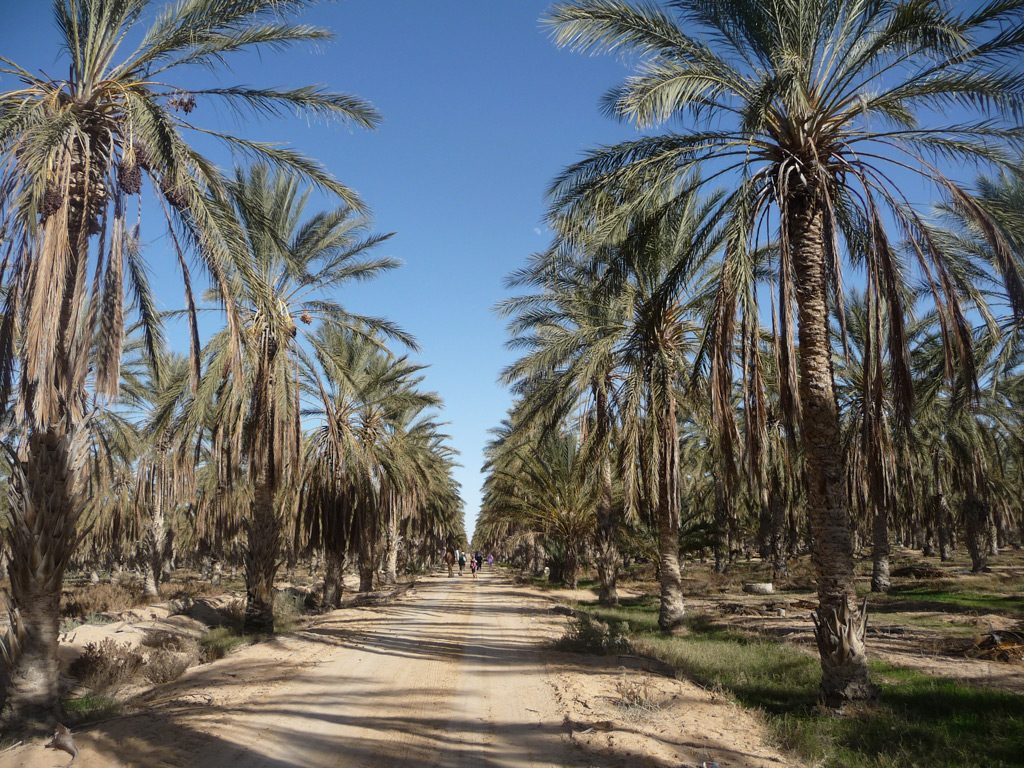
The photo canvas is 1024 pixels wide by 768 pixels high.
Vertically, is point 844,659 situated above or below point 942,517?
below

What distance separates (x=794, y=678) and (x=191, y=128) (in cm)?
1129

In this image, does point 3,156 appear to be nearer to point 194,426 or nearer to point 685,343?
point 194,426

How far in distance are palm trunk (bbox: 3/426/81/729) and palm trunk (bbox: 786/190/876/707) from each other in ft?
28.8

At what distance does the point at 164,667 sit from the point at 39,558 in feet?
11.7

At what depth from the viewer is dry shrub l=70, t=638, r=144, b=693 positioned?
10.3m

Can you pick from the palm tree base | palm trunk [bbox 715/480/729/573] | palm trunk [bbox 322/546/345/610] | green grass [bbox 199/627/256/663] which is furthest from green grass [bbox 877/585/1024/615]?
green grass [bbox 199/627/256/663]

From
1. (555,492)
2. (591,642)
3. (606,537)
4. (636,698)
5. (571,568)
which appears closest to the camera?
(636,698)

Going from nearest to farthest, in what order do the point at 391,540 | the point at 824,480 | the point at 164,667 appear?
1. the point at 824,480
2. the point at 164,667
3. the point at 391,540

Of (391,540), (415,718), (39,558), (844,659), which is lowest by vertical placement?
(415,718)

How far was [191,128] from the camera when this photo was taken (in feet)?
29.6

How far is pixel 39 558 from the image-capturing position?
7562 millimetres

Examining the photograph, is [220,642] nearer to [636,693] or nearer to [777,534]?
[636,693]

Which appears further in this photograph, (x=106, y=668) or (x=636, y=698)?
(x=106, y=668)

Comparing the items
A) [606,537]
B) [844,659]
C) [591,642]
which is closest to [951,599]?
[606,537]
